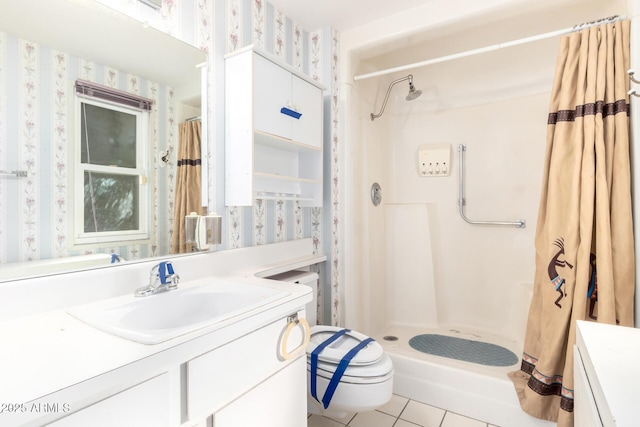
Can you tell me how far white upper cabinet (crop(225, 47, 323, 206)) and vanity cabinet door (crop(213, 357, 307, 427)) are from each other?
0.74 meters

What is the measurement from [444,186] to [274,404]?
2056 mm

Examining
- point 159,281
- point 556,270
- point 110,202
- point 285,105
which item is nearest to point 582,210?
point 556,270

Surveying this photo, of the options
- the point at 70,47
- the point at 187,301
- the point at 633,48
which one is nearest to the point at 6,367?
the point at 187,301

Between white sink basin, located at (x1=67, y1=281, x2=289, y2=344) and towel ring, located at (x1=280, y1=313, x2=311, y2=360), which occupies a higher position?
white sink basin, located at (x1=67, y1=281, x2=289, y2=344)

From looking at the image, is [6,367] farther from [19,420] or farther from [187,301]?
[187,301]

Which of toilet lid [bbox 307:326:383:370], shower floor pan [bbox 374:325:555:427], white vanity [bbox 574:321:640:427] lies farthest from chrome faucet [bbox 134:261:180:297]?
shower floor pan [bbox 374:325:555:427]

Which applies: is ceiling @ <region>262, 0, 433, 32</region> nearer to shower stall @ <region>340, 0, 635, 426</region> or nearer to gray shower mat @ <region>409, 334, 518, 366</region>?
shower stall @ <region>340, 0, 635, 426</region>

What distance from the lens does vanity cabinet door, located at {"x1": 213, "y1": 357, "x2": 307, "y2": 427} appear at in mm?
860

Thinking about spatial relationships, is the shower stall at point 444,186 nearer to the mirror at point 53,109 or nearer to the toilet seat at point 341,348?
the toilet seat at point 341,348

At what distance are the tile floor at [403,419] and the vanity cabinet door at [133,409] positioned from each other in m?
1.17

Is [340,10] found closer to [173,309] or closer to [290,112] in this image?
[290,112]

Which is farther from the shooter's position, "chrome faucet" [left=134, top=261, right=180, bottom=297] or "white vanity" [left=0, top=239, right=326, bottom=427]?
"chrome faucet" [left=134, top=261, right=180, bottom=297]

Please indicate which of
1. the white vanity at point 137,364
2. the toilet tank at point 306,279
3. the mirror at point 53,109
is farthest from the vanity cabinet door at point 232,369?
the toilet tank at point 306,279

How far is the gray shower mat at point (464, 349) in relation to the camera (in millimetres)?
1871
